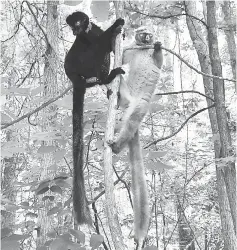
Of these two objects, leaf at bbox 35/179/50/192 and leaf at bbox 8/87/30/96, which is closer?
leaf at bbox 35/179/50/192

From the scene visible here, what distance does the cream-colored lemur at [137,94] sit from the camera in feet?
10.6

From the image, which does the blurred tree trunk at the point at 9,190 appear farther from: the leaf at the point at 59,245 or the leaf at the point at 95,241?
the leaf at the point at 95,241

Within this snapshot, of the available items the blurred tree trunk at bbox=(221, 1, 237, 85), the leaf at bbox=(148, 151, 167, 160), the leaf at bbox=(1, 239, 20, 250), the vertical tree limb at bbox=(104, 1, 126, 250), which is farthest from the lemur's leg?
the blurred tree trunk at bbox=(221, 1, 237, 85)

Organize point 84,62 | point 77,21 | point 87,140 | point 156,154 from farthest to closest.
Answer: point 87,140
point 84,62
point 77,21
point 156,154

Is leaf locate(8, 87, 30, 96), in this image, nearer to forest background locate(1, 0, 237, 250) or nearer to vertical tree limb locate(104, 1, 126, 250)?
forest background locate(1, 0, 237, 250)

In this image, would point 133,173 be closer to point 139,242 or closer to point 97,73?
point 139,242

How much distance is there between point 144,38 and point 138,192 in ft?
6.04

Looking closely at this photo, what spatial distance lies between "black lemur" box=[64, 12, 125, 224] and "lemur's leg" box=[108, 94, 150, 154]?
1.27 feet

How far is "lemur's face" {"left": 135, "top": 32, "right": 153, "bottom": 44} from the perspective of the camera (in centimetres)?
392

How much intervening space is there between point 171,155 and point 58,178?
2.72 meters

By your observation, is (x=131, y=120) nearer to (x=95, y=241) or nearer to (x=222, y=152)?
(x=95, y=241)

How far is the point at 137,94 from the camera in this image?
383 centimetres

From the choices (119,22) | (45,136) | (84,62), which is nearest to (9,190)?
(45,136)

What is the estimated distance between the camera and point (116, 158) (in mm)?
3812
